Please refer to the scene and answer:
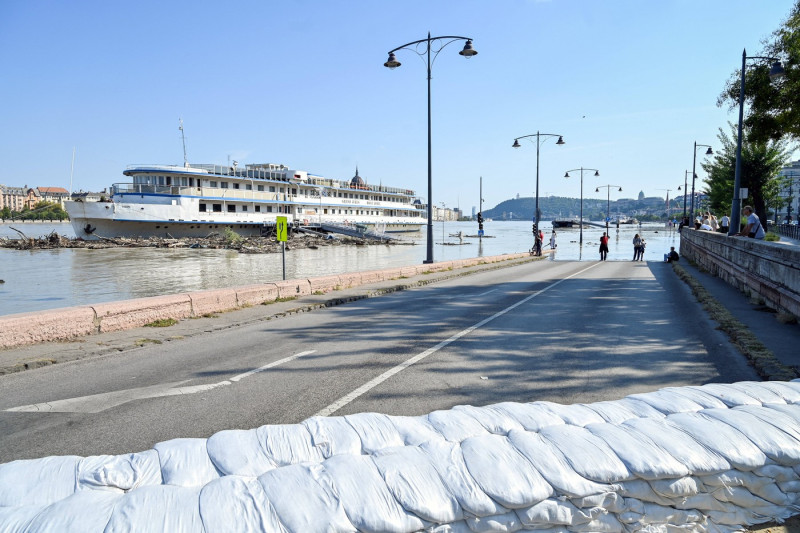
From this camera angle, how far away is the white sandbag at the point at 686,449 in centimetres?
260

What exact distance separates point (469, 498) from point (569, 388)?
3.37 metres

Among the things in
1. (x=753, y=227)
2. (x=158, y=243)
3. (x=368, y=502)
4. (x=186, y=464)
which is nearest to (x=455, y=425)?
(x=368, y=502)

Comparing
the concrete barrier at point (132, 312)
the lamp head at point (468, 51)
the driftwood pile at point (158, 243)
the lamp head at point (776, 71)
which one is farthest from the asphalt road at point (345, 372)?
the driftwood pile at point (158, 243)

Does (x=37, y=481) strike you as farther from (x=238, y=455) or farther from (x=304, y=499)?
(x=304, y=499)

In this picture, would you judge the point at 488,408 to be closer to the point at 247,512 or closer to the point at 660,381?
the point at 247,512

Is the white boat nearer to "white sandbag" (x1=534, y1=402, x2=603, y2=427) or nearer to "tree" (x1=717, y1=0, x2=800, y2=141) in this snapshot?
"tree" (x1=717, y1=0, x2=800, y2=141)

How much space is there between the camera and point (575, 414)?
3.14 metres

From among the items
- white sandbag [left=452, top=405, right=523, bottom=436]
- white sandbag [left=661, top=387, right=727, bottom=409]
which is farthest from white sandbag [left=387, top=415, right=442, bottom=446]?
white sandbag [left=661, top=387, right=727, bottom=409]

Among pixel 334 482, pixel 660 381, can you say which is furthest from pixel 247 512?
pixel 660 381

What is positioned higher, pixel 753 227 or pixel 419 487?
pixel 753 227

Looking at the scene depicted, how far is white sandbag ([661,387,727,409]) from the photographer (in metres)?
3.31

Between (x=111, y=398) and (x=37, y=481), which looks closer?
(x=37, y=481)

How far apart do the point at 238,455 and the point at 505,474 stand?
4.14 ft

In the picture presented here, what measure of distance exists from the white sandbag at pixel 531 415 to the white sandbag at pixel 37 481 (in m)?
2.22
